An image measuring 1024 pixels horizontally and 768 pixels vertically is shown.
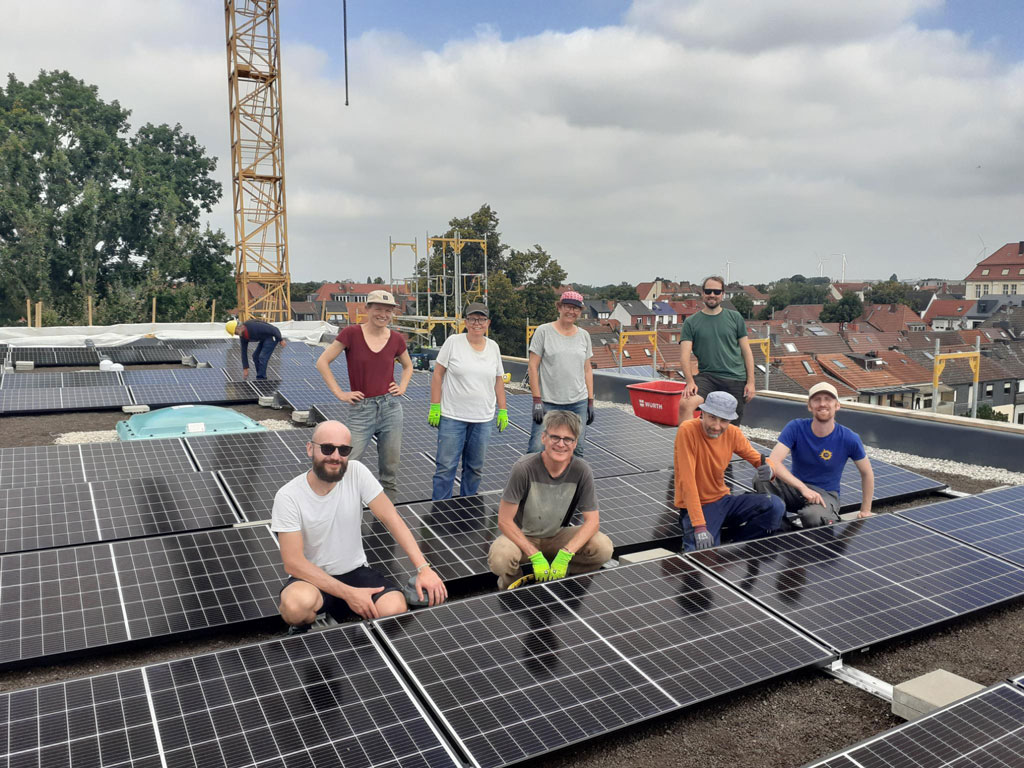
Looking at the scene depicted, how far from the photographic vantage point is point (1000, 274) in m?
98.8

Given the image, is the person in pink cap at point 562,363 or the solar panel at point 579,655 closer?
the solar panel at point 579,655

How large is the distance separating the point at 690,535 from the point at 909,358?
184 feet

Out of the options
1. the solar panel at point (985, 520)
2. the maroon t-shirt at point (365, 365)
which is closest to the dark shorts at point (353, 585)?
the maroon t-shirt at point (365, 365)

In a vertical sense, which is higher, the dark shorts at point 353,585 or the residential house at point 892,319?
the residential house at point 892,319

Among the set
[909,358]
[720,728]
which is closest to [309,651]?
Result: [720,728]

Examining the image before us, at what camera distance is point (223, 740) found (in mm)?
2801

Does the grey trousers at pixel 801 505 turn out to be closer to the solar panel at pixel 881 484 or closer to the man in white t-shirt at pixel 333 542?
the solar panel at pixel 881 484

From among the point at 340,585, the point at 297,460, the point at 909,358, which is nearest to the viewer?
the point at 340,585

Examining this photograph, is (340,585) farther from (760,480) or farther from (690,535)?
(760,480)

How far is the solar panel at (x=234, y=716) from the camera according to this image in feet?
8.93

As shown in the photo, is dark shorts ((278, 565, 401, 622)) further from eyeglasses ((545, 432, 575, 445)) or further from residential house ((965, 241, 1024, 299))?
residential house ((965, 241, 1024, 299))

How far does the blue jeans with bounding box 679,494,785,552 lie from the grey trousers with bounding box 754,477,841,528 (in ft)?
0.86

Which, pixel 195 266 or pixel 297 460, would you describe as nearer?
pixel 297 460

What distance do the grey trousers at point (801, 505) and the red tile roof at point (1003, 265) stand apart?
112 m
